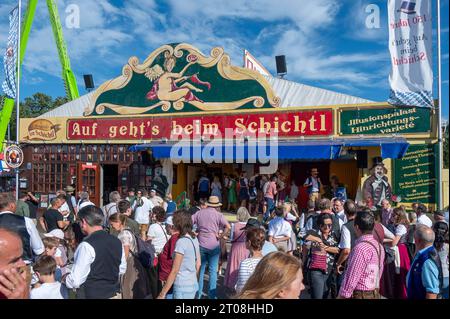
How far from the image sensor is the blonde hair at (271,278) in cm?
217

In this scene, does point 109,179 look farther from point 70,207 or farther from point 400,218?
point 400,218

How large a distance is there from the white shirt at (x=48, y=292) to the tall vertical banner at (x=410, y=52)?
7.66m

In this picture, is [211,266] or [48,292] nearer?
[48,292]

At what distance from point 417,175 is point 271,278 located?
10634mm

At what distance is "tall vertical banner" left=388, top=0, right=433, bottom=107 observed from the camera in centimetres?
781

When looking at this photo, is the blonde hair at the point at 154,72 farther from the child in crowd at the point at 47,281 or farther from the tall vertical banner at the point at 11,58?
the child in crowd at the point at 47,281

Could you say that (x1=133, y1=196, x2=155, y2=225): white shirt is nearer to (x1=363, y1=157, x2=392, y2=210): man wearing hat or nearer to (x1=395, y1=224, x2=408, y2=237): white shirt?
(x1=395, y1=224, x2=408, y2=237): white shirt

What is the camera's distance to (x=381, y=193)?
1165 centimetres

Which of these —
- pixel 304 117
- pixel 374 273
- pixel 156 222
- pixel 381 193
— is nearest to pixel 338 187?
pixel 381 193

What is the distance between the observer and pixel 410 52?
8148mm

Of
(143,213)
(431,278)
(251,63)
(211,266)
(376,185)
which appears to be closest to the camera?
(431,278)

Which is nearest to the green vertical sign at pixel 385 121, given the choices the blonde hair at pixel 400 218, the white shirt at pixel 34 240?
the blonde hair at pixel 400 218

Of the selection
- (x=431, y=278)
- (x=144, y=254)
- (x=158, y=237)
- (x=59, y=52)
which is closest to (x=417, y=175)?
(x=158, y=237)

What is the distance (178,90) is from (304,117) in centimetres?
481
